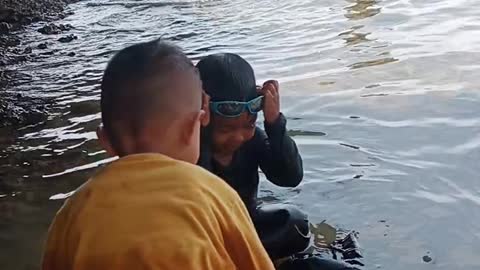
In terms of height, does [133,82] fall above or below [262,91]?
above

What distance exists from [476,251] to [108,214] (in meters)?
2.39

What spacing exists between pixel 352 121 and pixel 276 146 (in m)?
2.30

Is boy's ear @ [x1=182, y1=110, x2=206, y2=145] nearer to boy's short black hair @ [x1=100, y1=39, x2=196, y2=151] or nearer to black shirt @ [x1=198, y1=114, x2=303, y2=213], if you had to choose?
boy's short black hair @ [x1=100, y1=39, x2=196, y2=151]

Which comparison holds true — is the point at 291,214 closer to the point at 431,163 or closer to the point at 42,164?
the point at 431,163

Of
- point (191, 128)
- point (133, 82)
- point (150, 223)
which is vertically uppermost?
point (133, 82)

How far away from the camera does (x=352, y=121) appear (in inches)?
218

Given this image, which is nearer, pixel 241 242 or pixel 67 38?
pixel 241 242

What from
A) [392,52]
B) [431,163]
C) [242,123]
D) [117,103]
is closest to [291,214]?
[242,123]

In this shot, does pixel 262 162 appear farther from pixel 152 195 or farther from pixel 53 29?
pixel 53 29

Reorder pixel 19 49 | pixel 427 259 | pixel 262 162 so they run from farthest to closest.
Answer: pixel 19 49, pixel 427 259, pixel 262 162

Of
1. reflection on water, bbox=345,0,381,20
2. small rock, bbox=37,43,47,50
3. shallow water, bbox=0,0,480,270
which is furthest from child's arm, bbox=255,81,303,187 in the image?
small rock, bbox=37,43,47,50

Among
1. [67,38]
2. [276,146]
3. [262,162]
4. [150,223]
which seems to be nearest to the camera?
[150,223]

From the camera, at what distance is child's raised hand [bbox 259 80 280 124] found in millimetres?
3179

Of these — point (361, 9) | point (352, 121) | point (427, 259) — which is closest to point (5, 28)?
point (361, 9)
